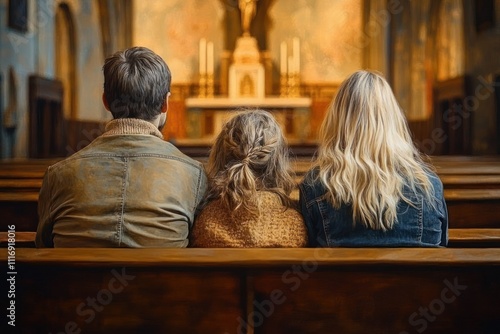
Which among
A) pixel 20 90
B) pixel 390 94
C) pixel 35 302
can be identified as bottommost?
pixel 35 302

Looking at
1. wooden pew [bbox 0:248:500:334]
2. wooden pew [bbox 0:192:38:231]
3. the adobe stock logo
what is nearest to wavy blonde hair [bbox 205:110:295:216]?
wooden pew [bbox 0:248:500:334]

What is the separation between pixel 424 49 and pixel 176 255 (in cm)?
1228

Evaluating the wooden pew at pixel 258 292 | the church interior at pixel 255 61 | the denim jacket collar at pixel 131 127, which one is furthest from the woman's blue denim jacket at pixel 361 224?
the church interior at pixel 255 61

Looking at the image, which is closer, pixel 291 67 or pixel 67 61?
pixel 67 61

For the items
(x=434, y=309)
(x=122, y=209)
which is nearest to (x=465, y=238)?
(x=434, y=309)

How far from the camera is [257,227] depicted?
2.50 metres

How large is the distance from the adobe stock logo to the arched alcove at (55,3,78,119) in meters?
11.7

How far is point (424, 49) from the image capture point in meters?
13.5

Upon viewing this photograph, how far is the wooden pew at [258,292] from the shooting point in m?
2.01

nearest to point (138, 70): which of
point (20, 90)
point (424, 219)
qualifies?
point (424, 219)

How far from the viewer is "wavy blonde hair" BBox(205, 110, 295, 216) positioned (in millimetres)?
2533

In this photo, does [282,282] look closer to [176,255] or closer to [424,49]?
[176,255]

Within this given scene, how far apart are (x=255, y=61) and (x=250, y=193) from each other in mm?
11902

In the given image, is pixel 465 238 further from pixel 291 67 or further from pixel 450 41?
pixel 291 67
